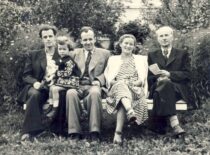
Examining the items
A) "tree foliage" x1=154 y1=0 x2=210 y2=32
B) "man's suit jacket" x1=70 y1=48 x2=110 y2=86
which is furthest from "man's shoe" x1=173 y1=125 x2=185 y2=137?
"tree foliage" x1=154 y1=0 x2=210 y2=32

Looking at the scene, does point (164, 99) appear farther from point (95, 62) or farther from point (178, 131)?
point (95, 62)

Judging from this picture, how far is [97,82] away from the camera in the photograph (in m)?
7.68

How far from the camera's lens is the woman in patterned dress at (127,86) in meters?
7.21

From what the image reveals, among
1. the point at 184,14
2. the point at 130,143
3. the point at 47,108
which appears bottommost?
the point at 130,143

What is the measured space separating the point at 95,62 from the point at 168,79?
46.7 inches

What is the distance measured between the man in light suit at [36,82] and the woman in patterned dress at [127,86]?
92 centimetres

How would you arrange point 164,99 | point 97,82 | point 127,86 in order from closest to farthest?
point 164,99
point 127,86
point 97,82

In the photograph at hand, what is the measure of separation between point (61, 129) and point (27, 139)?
51 centimetres

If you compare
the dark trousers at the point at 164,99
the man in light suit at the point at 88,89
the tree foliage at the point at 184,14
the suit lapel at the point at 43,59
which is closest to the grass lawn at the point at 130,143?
the man in light suit at the point at 88,89

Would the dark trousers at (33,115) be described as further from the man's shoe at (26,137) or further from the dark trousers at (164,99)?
the dark trousers at (164,99)

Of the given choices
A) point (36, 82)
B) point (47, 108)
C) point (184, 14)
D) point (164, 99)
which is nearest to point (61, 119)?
point (47, 108)

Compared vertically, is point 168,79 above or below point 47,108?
above

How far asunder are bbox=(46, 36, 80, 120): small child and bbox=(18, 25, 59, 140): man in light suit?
0.15 m

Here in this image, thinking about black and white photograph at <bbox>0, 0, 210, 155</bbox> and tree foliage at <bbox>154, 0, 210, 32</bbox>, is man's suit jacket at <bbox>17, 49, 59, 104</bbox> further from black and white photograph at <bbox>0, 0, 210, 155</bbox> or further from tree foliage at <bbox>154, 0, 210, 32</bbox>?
tree foliage at <bbox>154, 0, 210, 32</bbox>
